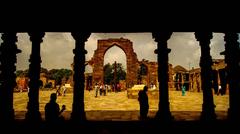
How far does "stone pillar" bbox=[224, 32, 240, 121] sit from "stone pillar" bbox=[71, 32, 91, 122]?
453 centimetres

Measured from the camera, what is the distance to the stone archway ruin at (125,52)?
115 ft

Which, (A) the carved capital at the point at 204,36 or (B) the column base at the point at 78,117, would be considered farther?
(A) the carved capital at the point at 204,36

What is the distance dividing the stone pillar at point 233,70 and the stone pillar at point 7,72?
263 inches

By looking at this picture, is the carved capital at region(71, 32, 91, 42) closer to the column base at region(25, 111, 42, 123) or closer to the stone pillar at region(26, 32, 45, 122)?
the stone pillar at region(26, 32, 45, 122)

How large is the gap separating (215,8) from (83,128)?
4826 mm

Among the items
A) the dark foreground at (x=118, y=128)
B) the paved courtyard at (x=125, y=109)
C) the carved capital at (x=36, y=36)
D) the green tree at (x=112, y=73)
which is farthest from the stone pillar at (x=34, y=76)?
the green tree at (x=112, y=73)

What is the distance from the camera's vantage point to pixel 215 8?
6.29 meters

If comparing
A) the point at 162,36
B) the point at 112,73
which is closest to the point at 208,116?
the point at 162,36

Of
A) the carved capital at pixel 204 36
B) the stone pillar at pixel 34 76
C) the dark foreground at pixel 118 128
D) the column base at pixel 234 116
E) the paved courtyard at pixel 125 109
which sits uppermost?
the carved capital at pixel 204 36

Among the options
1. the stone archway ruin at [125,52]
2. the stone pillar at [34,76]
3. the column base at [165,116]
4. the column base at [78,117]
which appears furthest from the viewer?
the stone archway ruin at [125,52]

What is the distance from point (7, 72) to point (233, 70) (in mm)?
7027

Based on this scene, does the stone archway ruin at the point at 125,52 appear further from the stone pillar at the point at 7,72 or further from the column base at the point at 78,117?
the column base at the point at 78,117

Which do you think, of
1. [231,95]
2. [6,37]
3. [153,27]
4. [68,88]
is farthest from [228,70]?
[68,88]

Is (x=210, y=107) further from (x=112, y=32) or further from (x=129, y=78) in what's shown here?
(x=129, y=78)
